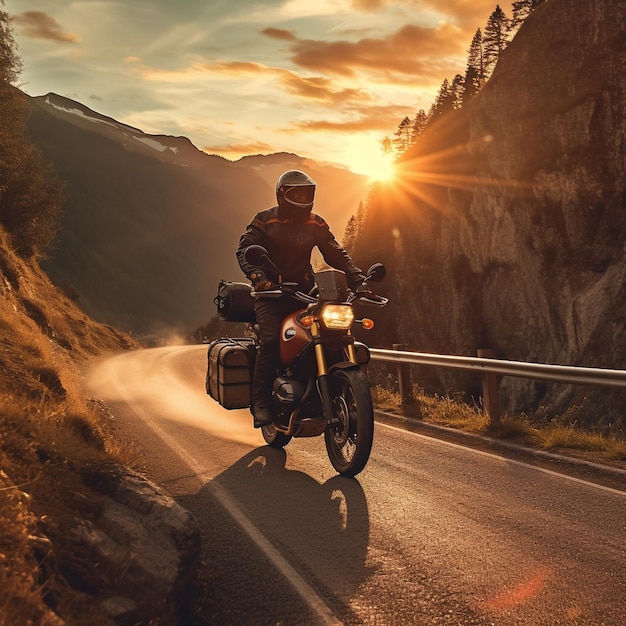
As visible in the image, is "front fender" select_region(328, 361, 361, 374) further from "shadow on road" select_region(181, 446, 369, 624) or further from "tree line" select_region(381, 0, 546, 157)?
"tree line" select_region(381, 0, 546, 157)

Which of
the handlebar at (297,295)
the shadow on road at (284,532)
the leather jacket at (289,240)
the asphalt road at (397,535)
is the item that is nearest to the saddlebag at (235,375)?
the asphalt road at (397,535)

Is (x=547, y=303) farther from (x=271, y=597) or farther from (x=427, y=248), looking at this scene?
(x=271, y=597)

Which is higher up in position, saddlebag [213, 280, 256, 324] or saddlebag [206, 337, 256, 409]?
saddlebag [213, 280, 256, 324]

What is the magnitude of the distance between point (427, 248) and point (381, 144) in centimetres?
4120

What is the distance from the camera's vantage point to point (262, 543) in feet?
15.5

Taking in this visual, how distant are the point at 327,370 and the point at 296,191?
76.4 inches

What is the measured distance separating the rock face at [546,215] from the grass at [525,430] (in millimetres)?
18860

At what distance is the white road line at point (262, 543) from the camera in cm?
369

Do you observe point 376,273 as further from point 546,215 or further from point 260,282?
point 546,215

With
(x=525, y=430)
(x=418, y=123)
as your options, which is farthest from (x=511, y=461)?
(x=418, y=123)

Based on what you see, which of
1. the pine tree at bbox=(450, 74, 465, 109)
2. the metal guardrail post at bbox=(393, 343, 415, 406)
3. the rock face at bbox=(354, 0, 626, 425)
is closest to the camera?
the metal guardrail post at bbox=(393, 343, 415, 406)

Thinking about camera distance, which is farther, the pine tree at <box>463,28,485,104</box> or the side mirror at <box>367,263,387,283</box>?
→ the pine tree at <box>463,28,485,104</box>

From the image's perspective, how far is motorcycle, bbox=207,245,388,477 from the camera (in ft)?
19.6

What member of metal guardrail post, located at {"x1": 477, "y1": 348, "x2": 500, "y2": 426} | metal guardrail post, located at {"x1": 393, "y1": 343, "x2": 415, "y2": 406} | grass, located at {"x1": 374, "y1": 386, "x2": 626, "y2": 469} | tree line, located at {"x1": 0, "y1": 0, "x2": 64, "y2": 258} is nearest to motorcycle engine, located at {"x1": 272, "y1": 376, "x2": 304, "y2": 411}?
grass, located at {"x1": 374, "y1": 386, "x2": 626, "y2": 469}
